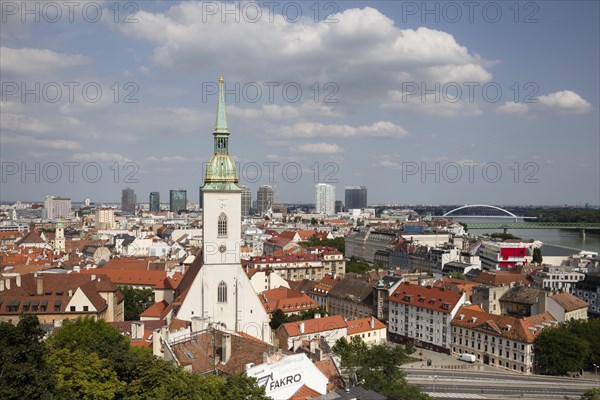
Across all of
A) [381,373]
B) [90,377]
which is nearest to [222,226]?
[381,373]

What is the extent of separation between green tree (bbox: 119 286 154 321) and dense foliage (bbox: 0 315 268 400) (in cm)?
3056

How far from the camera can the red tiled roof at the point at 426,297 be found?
5272cm

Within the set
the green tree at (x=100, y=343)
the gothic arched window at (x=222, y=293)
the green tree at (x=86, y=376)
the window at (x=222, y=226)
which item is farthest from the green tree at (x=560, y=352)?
Result: the green tree at (x=86, y=376)

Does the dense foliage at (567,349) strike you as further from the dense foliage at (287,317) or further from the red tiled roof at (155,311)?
the red tiled roof at (155,311)

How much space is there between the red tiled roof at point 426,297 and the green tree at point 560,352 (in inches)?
340

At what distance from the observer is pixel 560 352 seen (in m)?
44.7

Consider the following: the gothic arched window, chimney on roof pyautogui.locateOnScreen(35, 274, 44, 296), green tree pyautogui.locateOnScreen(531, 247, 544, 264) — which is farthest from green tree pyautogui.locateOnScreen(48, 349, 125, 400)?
green tree pyautogui.locateOnScreen(531, 247, 544, 264)

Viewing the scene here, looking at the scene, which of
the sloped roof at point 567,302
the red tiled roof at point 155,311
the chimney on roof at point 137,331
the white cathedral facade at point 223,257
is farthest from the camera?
the sloped roof at point 567,302

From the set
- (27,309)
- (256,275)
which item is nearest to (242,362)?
(27,309)

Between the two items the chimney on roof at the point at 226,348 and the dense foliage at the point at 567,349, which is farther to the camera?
the dense foliage at the point at 567,349

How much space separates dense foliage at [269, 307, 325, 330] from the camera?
53.1 metres

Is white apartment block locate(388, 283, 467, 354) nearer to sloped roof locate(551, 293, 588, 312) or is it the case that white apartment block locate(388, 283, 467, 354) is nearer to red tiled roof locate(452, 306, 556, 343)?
red tiled roof locate(452, 306, 556, 343)

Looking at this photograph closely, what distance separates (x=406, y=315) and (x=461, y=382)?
48.0 ft

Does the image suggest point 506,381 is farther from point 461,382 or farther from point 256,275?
point 256,275
